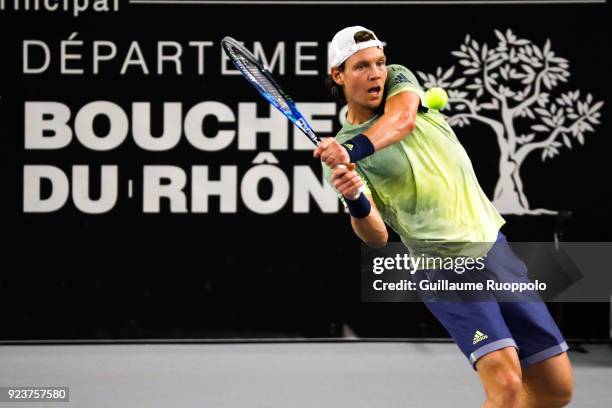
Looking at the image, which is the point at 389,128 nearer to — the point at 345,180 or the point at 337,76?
the point at 345,180

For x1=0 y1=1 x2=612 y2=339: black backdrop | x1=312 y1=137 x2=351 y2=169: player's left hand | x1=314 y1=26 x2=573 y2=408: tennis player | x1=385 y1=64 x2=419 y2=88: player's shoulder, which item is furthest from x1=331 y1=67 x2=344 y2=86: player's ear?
x1=0 y1=1 x2=612 y2=339: black backdrop

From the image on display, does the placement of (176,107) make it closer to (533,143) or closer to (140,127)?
(140,127)

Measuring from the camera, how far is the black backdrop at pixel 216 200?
7.44 metres

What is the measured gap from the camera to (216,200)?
7.49 meters

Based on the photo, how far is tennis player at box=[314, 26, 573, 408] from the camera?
146 inches

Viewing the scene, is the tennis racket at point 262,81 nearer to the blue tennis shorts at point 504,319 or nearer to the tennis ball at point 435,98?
the tennis ball at point 435,98

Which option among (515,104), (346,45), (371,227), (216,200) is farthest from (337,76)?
(515,104)

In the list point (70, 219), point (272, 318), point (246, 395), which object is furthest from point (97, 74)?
point (246, 395)

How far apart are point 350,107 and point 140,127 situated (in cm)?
379

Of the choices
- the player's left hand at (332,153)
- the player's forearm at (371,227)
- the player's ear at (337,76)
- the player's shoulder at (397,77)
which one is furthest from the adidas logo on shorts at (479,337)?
the player's ear at (337,76)

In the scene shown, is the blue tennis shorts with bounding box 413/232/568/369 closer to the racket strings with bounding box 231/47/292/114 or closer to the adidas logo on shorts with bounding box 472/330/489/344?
the adidas logo on shorts with bounding box 472/330/489/344

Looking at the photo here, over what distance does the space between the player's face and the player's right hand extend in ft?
1.36

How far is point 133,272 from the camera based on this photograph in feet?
24.8

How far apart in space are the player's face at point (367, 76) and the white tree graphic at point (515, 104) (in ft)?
12.4
